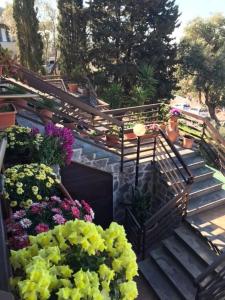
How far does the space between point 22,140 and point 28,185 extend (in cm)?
98

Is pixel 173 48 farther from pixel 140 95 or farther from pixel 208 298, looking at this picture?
pixel 208 298

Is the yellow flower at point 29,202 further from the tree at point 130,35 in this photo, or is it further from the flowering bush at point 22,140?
the tree at point 130,35

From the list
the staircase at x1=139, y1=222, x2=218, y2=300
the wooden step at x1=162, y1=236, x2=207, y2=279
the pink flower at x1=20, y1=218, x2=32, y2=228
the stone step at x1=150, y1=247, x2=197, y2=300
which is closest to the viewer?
the pink flower at x1=20, y1=218, x2=32, y2=228

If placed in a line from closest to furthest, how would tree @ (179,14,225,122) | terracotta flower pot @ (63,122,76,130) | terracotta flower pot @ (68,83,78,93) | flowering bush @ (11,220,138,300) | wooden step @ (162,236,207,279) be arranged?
flowering bush @ (11,220,138,300), wooden step @ (162,236,207,279), terracotta flower pot @ (63,122,76,130), terracotta flower pot @ (68,83,78,93), tree @ (179,14,225,122)

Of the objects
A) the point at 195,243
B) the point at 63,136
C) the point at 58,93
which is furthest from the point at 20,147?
the point at 195,243

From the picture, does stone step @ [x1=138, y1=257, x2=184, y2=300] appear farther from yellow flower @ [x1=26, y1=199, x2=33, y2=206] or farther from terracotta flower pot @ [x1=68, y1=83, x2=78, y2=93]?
terracotta flower pot @ [x1=68, y1=83, x2=78, y2=93]

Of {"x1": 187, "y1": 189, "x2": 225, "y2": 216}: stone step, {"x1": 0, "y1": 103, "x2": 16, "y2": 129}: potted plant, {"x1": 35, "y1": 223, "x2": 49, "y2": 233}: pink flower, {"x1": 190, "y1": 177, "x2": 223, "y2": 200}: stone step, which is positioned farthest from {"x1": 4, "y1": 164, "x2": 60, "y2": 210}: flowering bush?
{"x1": 190, "y1": 177, "x2": 223, "y2": 200}: stone step

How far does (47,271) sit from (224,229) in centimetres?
447

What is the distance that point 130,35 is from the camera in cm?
1448

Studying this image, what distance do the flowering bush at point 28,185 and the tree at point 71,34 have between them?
11.4 metres

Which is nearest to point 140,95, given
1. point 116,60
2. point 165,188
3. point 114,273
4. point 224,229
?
point 116,60

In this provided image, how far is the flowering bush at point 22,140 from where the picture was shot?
390cm

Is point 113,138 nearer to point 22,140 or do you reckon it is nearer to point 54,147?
point 54,147

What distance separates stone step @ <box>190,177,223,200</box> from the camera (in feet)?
19.8
